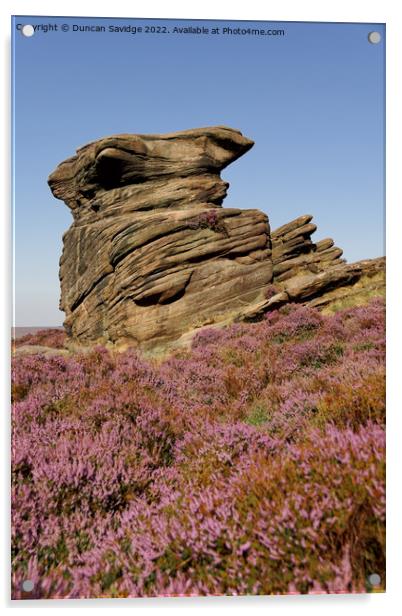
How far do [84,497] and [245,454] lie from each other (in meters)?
1.62

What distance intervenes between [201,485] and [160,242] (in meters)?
15.2

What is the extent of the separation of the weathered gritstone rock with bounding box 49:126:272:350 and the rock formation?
0.15 feet

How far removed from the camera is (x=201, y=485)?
3.84m

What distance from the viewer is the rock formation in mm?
17375

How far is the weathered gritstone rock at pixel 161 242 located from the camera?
17422 millimetres

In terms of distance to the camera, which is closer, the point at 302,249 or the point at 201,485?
the point at 201,485

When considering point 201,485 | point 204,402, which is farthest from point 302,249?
point 201,485

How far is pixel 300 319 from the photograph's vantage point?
1020cm

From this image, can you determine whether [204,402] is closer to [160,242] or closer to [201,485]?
[201,485]

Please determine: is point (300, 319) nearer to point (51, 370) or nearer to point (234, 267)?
point (51, 370)

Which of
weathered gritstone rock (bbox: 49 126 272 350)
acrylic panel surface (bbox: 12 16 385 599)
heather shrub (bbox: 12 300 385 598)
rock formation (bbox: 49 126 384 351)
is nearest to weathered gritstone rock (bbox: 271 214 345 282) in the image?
rock formation (bbox: 49 126 384 351)

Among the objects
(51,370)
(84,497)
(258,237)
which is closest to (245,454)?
(84,497)

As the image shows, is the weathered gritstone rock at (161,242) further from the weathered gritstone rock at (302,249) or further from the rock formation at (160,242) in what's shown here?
the weathered gritstone rock at (302,249)

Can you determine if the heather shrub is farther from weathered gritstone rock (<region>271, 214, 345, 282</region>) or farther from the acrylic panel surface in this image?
weathered gritstone rock (<region>271, 214, 345, 282</region>)
